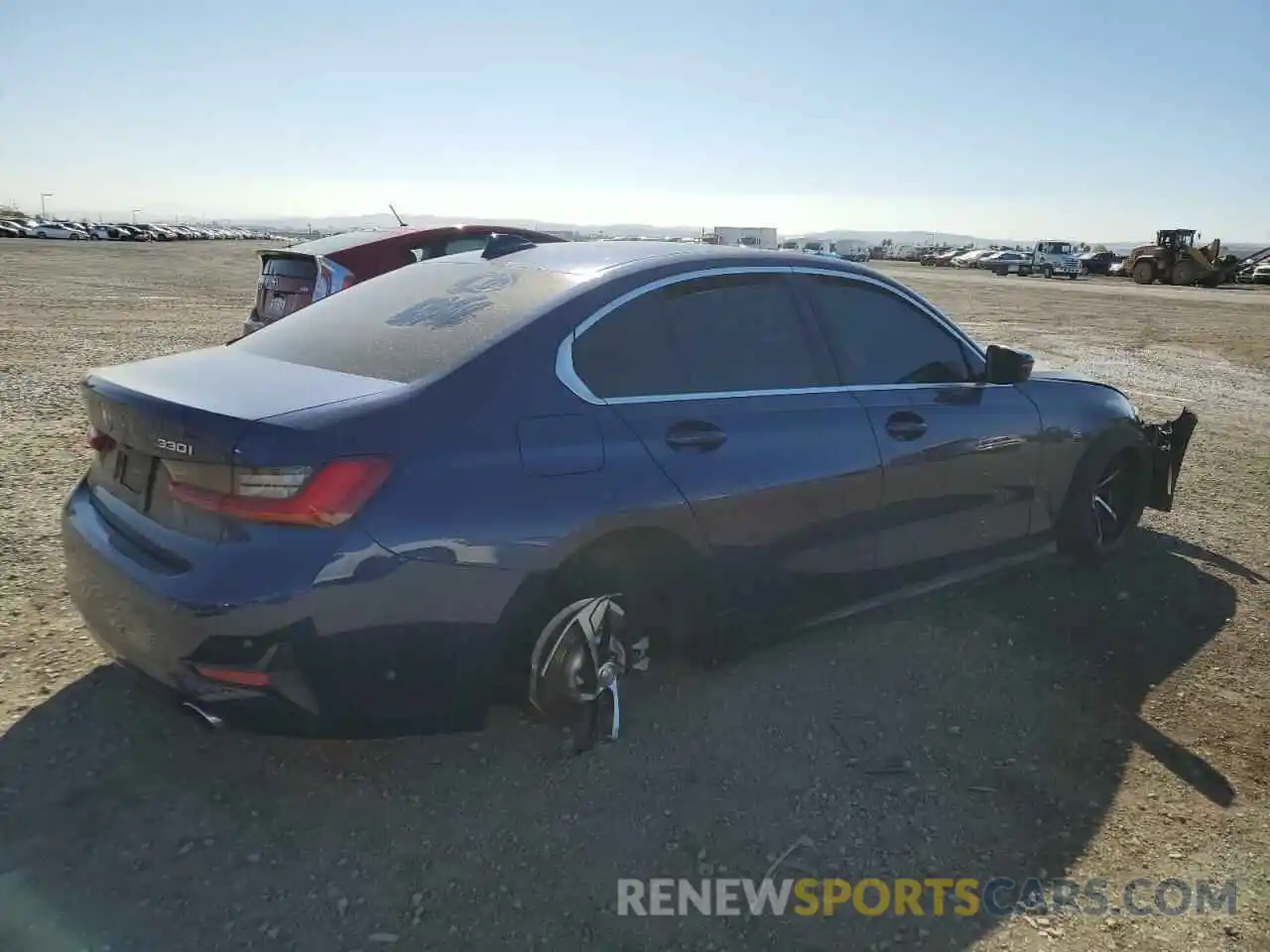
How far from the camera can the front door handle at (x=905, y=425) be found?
366 centimetres

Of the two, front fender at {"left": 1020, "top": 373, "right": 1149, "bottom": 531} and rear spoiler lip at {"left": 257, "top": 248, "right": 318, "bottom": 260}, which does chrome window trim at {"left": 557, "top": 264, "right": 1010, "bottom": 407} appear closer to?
front fender at {"left": 1020, "top": 373, "right": 1149, "bottom": 531}

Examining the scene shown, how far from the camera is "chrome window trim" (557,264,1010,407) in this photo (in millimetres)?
2859

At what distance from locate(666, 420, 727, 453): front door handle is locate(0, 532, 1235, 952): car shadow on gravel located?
100 cm

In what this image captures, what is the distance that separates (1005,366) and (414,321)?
2.63 metres

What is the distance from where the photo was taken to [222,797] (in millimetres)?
2762

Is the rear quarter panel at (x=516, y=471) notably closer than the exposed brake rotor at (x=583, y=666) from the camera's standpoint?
Yes

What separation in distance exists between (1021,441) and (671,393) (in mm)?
2024

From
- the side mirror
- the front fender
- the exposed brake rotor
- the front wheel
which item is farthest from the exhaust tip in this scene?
the front wheel

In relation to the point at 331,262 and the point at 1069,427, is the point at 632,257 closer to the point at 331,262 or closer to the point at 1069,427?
the point at 1069,427

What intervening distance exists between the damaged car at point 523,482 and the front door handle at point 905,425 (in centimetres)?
1

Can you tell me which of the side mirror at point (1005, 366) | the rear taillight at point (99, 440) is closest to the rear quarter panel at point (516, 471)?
the rear taillight at point (99, 440)

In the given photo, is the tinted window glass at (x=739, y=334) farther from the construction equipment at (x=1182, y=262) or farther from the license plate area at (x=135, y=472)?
the construction equipment at (x=1182, y=262)

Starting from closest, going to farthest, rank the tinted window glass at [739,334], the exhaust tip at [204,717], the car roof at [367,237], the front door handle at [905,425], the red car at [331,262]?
the exhaust tip at [204,717]
the tinted window glass at [739,334]
the front door handle at [905,425]
the red car at [331,262]
the car roof at [367,237]

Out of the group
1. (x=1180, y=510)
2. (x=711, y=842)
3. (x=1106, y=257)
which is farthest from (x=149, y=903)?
(x=1106, y=257)
